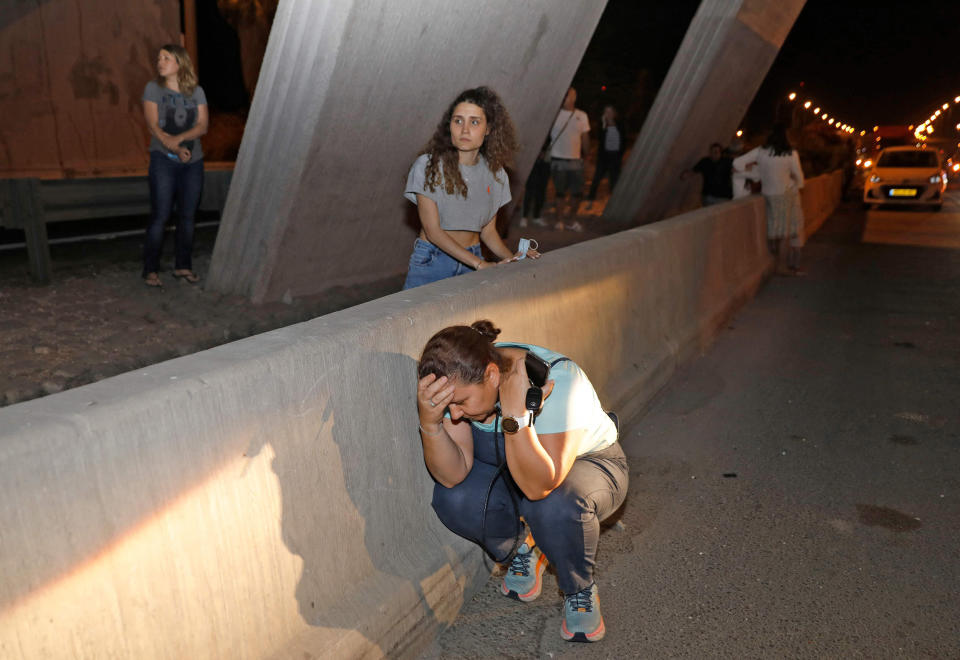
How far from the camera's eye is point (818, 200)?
2133 cm

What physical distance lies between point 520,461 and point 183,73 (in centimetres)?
558

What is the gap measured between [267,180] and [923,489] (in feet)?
16.2

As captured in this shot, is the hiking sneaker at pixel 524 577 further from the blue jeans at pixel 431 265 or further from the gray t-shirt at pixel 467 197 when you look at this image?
the gray t-shirt at pixel 467 197

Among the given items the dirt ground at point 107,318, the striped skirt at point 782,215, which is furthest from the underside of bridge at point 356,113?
the striped skirt at point 782,215

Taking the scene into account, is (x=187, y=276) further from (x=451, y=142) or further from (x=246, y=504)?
(x=246, y=504)

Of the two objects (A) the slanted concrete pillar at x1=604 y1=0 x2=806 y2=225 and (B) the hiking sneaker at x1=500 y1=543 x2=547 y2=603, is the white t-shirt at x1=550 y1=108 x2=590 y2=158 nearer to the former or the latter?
(A) the slanted concrete pillar at x1=604 y1=0 x2=806 y2=225

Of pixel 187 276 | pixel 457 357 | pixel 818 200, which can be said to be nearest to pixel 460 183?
pixel 457 357

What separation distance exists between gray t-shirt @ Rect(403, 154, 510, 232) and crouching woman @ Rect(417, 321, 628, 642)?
1.70 metres

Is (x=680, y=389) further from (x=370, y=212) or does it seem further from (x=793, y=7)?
(x=793, y=7)

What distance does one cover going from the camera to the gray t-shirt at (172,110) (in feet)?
23.9

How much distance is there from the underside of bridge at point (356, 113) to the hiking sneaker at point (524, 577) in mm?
4054

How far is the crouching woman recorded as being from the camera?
3.01 metres

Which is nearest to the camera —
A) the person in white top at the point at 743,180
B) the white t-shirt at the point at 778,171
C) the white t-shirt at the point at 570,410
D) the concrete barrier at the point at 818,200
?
the white t-shirt at the point at 570,410

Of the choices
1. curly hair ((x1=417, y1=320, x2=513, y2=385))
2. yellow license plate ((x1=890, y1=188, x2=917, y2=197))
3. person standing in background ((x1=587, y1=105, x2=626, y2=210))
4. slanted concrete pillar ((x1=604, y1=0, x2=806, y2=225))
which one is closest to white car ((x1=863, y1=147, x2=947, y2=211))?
yellow license plate ((x1=890, y1=188, x2=917, y2=197))
